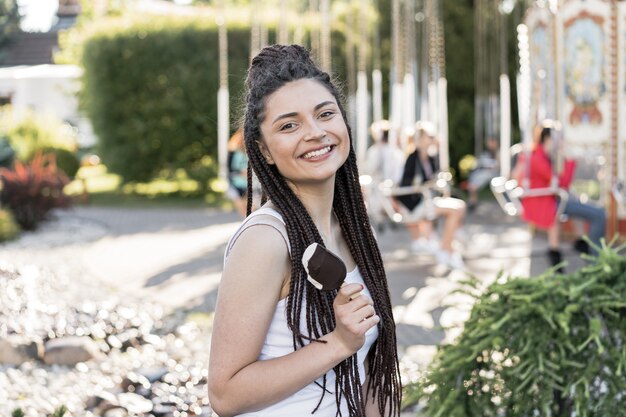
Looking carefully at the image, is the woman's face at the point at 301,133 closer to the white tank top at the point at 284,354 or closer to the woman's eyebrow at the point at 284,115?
the woman's eyebrow at the point at 284,115

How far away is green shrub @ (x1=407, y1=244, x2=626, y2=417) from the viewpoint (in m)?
3.36

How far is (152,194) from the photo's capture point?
2714 cm

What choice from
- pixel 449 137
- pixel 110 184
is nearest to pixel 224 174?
pixel 449 137

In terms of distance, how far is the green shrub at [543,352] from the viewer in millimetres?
3357

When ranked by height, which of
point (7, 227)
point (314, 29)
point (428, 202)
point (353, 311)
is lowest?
point (7, 227)

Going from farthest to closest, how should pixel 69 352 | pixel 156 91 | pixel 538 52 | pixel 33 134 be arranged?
pixel 33 134 < pixel 156 91 < pixel 538 52 < pixel 69 352

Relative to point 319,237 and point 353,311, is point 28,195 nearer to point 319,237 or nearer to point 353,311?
point 319,237

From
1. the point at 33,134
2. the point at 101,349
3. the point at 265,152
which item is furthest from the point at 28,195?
the point at 265,152

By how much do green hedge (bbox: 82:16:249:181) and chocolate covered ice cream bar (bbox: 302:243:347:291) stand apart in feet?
73.6

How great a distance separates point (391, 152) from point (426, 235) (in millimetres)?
1480

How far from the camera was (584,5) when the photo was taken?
12.7 meters

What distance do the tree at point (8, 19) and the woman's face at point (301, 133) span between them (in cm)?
5362

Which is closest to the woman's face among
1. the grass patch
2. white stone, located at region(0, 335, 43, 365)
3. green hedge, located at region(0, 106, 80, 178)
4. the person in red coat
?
white stone, located at region(0, 335, 43, 365)

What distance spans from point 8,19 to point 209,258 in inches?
1857
